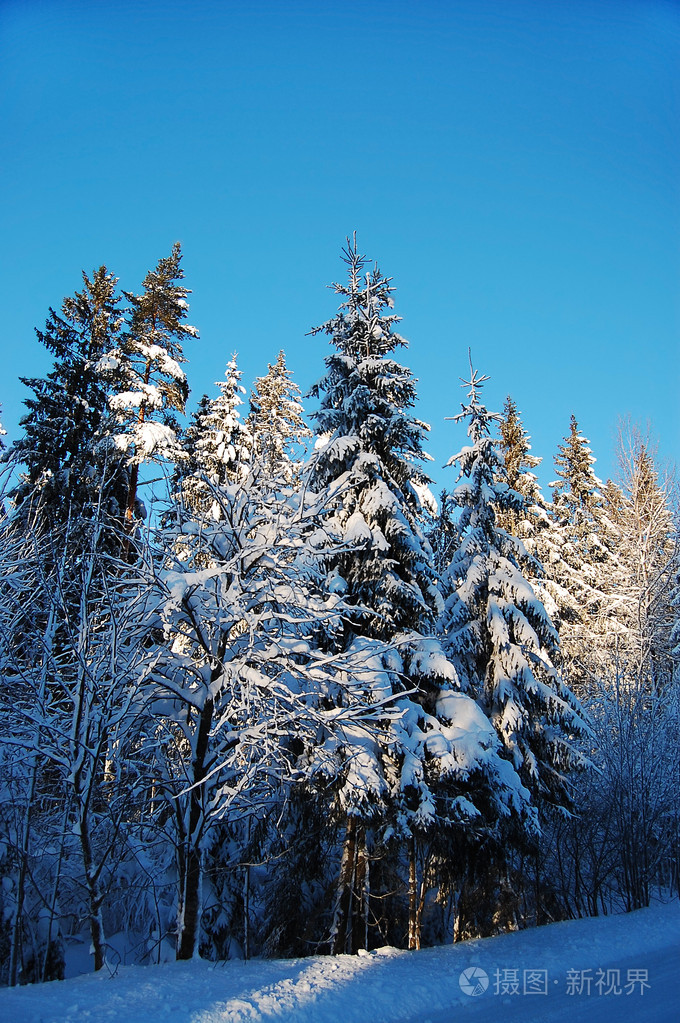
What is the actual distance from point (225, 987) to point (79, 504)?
37.8ft

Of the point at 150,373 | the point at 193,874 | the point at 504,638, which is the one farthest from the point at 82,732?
the point at 150,373

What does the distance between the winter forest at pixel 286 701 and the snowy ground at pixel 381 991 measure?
1161mm

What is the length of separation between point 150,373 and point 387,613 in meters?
11.7

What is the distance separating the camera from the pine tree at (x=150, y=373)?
17031 millimetres

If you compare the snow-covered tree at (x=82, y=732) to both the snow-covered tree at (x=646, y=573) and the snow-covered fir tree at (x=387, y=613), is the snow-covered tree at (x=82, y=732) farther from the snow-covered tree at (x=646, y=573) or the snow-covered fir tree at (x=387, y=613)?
the snow-covered tree at (x=646, y=573)

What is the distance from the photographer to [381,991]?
24.1 ft

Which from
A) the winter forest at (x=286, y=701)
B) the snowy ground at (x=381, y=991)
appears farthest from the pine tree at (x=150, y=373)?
the snowy ground at (x=381, y=991)

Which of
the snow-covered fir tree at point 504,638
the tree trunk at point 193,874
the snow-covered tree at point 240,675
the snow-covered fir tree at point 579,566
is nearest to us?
the snow-covered tree at point 240,675

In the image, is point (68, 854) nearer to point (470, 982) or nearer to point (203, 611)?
point (203, 611)

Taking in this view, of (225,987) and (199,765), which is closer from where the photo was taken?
(225,987)

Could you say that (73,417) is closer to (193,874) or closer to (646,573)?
(193,874)

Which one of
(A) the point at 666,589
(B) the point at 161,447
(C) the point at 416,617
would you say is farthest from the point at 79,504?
(A) the point at 666,589

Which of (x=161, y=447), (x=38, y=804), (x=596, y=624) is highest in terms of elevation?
(x=161, y=447)

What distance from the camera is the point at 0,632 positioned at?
9.23m
